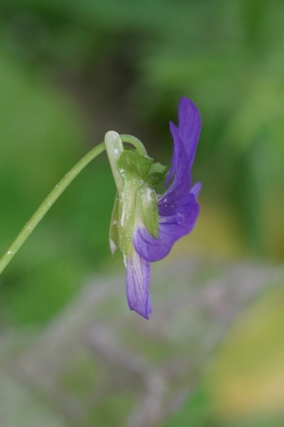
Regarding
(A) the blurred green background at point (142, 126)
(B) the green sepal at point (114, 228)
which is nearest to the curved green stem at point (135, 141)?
(B) the green sepal at point (114, 228)

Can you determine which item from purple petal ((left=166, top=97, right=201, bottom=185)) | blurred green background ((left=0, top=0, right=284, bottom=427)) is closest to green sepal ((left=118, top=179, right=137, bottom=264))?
purple petal ((left=166, top=97, right=201, bottom=185))

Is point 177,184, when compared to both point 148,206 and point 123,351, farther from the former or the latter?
point 123,351

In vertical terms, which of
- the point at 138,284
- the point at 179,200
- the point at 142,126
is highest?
the point at 142,126

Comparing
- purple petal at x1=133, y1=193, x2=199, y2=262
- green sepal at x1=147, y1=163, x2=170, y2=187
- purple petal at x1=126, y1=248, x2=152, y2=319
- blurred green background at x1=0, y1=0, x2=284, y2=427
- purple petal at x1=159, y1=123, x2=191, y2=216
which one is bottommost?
purple petal at x1=126, y1=248, x2=152, y2=319

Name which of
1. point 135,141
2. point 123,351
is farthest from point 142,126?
point 135,141

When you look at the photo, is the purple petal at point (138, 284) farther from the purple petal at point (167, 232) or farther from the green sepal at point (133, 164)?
the green sepal at point (133, 164)

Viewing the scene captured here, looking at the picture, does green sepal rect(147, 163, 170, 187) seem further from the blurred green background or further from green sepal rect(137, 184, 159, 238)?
the blurred green background

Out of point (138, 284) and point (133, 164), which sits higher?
point (133, 164)
